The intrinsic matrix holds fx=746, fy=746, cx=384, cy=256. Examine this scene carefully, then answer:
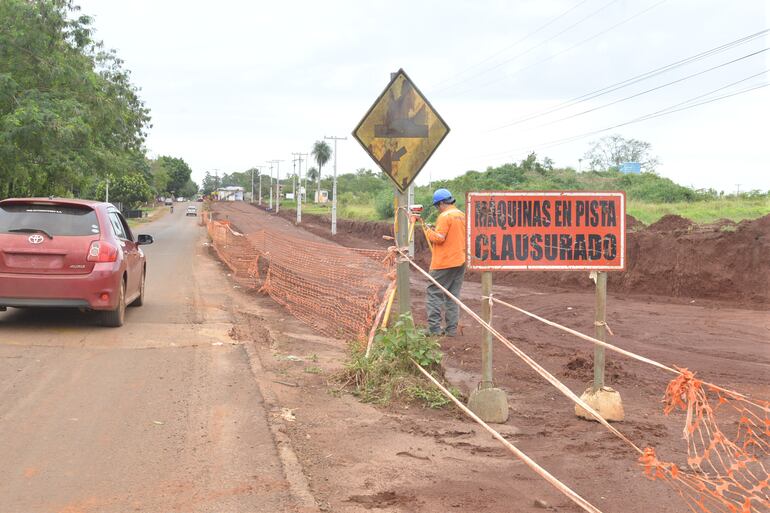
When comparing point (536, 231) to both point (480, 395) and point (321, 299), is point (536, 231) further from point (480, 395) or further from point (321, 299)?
point (321, 299)

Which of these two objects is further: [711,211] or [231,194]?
[231,194]

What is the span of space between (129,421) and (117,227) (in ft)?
16.2

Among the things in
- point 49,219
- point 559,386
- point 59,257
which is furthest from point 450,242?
point 49,219

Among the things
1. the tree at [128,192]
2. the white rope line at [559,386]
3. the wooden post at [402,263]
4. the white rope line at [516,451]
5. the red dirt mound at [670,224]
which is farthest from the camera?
the tree at [128,192]

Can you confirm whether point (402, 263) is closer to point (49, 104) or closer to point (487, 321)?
point (487, 321)

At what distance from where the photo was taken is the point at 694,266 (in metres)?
16.9

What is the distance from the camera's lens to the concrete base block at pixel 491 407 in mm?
6121

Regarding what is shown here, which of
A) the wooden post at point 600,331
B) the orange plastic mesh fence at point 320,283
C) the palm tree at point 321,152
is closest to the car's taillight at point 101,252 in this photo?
the orange plastic mesh fence at point 320,283

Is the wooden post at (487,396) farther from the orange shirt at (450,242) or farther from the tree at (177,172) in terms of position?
the tree at (177,172)

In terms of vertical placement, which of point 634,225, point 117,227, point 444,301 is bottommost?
point 444,301

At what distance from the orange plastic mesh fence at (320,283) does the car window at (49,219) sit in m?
3.36

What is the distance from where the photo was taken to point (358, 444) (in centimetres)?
539

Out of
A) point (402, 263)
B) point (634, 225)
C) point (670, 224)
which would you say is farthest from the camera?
point (634, 225)

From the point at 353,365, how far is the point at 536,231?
2.19 m
